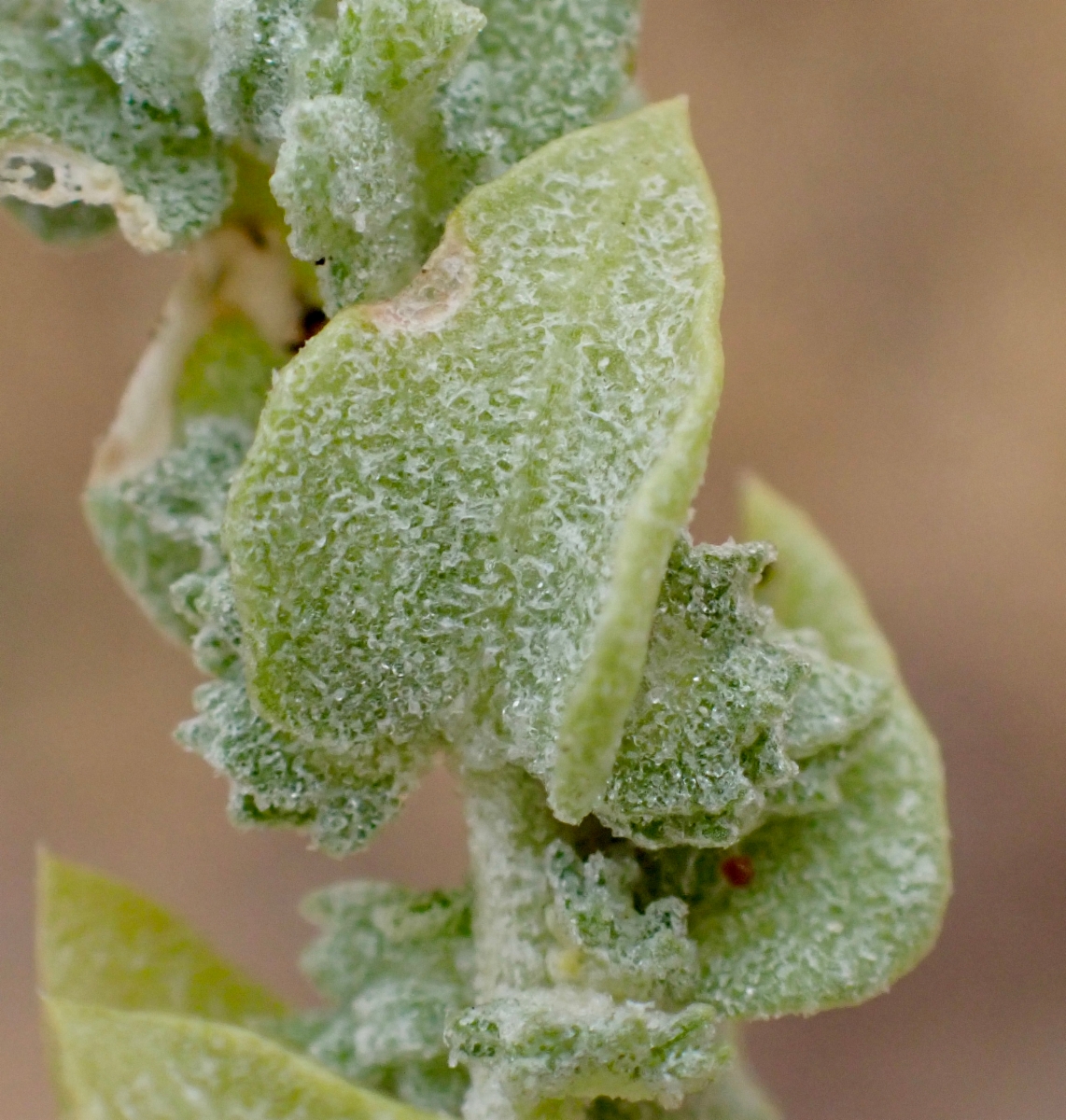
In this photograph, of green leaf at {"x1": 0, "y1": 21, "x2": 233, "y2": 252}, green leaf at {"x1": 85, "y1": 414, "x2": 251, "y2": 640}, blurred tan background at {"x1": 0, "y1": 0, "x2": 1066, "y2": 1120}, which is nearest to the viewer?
green leaf at {"x1": 0, "y1": 21, "x2": 233, "y2": 252}

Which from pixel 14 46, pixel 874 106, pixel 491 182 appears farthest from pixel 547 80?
pixel 874 106

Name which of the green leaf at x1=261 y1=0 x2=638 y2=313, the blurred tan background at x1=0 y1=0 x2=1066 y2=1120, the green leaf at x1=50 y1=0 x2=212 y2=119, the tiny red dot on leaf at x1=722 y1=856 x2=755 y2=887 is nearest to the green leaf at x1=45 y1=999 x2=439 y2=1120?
the tiny red dot on leaf at x1=722 y1=856 x2=755 y2=887

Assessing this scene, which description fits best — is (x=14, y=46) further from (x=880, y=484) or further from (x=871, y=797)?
(x=880, y=484)

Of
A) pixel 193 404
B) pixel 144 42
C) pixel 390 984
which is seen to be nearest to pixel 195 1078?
pixel 390 984

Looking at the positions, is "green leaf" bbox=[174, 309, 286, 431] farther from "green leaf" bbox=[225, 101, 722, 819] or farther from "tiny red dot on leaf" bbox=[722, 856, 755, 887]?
"tiny red dot on leaf" bbox=[722, 856, 755, 887]

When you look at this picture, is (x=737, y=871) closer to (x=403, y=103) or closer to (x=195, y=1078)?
(x=195, y=1078)
